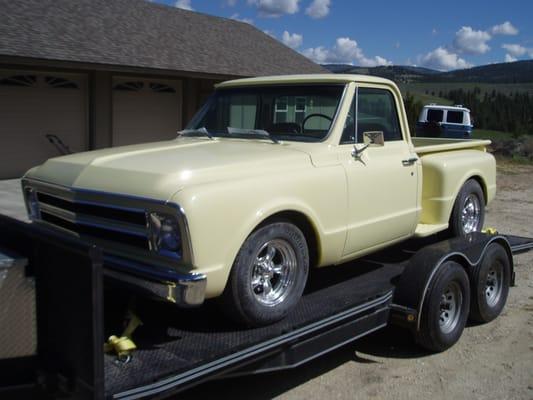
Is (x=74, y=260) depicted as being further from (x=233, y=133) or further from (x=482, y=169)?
(x=482, y=169)

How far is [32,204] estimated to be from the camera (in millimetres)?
4434

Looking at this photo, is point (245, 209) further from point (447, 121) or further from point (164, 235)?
point (447, 121)

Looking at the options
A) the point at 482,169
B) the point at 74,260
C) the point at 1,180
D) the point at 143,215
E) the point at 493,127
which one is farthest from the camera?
the point at 493,127

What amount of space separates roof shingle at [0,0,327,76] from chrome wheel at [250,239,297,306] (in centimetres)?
985

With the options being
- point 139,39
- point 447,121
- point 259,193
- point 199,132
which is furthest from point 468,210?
point 447,121

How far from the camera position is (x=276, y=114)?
5027 mm

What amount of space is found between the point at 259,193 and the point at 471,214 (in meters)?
3.39

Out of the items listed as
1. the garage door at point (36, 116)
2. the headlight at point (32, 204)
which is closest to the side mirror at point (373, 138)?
the headlight at point (32, 204)

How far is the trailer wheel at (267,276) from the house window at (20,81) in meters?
11.5

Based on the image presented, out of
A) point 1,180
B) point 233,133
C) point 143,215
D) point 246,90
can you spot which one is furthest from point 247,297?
point 1,180

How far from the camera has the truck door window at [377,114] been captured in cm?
498

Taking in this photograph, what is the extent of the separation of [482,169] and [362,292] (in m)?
2.55

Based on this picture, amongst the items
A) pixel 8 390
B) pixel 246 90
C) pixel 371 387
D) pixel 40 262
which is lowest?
pixel 371 387

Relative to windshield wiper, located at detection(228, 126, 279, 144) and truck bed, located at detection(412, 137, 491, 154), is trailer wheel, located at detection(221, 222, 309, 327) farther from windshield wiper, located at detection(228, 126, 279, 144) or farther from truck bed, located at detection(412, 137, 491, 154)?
truck bed, located at detection(412, 137, 491, 154)
